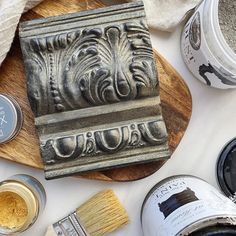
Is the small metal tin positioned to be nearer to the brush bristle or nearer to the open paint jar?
the brush bristle

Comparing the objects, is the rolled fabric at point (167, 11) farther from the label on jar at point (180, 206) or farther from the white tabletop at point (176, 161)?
the label on jar at point (180, 206)

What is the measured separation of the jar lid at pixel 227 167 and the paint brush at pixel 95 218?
0.51 feet

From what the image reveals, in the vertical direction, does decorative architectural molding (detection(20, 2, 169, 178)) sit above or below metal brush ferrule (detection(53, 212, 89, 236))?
above

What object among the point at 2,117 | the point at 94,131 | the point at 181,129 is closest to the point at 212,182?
the point at 181,129

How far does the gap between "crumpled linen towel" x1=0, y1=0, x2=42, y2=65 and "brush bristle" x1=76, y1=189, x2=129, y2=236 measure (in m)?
0.25

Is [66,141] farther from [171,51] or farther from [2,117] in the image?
[171,51]

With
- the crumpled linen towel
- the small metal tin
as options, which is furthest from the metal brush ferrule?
the crumpled linen towel

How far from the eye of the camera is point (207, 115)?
844mm

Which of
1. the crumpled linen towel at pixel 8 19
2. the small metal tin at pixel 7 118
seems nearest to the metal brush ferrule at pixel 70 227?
the small metal tin at pixel 7 118

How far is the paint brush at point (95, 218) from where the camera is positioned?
803 mm

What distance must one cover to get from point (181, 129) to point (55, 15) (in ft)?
0.82

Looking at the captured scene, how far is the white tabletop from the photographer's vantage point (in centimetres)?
83

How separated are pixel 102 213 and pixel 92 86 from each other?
0.63 ft

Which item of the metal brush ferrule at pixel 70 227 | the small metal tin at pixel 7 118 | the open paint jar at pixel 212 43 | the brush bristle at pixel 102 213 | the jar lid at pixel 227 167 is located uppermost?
the open paint jar at pixel 212 43
